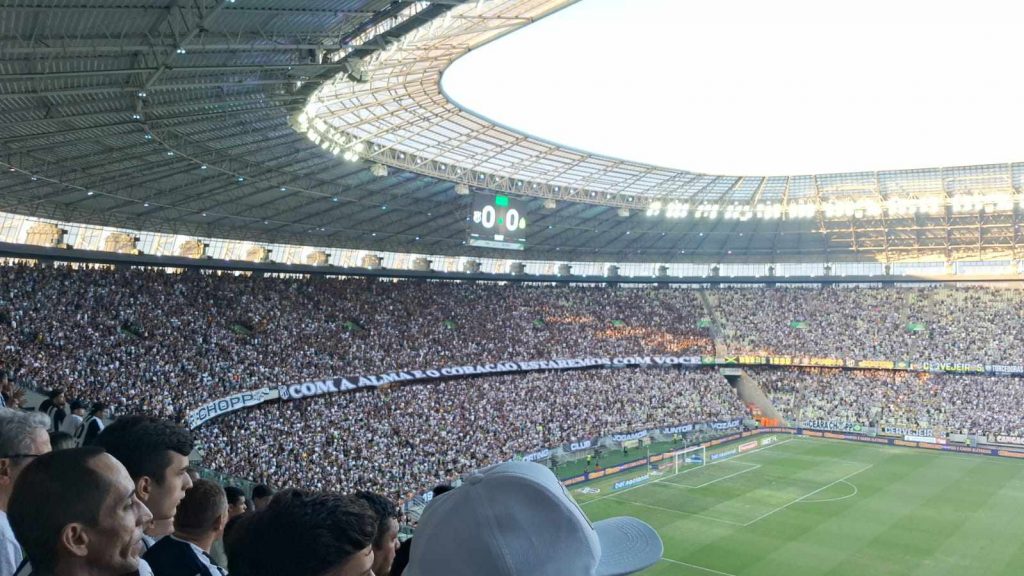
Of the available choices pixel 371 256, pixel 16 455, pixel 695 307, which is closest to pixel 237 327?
pixel 371 256

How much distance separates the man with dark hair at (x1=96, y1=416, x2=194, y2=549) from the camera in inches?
200

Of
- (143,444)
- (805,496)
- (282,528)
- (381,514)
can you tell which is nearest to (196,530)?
(143,444)

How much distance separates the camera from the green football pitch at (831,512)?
1120 inches

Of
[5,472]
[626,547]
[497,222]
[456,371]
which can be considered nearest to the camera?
[626,547]

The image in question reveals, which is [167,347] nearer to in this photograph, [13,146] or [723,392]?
[13,146]

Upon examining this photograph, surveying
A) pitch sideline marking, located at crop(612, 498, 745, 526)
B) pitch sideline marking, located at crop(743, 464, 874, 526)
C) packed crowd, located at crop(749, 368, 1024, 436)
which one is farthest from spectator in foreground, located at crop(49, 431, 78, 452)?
packed crowd, located at crop(749, 368, 1024, 436)

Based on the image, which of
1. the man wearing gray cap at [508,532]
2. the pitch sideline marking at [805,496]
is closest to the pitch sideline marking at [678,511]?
the pitch sideline marking at [805,496]

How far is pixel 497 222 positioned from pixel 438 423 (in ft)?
38.9

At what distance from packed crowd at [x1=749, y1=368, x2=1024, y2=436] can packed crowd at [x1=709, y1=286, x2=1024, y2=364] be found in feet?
5.50

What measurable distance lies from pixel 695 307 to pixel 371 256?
31.2 m

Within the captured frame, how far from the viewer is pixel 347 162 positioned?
3747 cm

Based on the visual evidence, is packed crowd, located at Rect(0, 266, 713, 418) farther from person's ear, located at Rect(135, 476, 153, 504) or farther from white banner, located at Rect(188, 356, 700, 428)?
person's ear, located at Rect(135, 476, 153, 504)

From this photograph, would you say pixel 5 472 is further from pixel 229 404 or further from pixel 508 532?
pixel 229 404

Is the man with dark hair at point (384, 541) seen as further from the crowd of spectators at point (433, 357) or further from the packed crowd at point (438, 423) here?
the packed crowd at point (438, 423)
